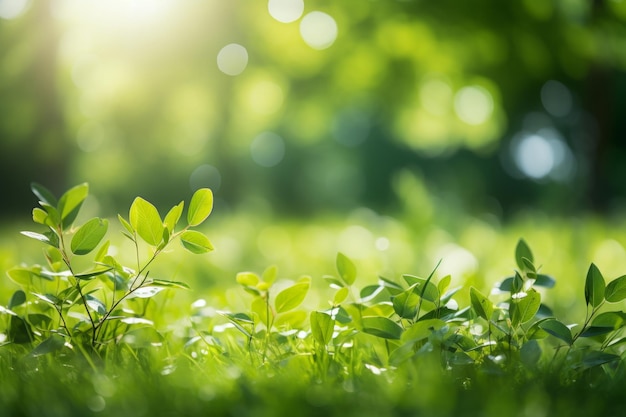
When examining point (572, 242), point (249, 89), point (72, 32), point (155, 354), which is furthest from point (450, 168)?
point (155, 354)

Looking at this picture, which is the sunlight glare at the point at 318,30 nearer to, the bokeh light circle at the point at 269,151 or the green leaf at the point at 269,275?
the green leaf at the point at 269,275

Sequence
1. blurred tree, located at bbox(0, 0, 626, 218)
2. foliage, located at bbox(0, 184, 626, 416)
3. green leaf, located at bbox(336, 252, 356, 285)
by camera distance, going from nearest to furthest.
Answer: foliage, located at bbox(0, 184, 626, 416)
green leaf, located at bbox(336, 252, 356, 285)
blurred tree, located at bbox(0, 0, 626, 218)

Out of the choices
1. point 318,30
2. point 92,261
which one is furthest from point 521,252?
point 318,30

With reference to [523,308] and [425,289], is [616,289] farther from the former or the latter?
[425,289]

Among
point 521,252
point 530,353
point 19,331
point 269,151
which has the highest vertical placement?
point 521,252

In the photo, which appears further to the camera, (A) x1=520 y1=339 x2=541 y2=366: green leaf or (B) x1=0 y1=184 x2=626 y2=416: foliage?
(A) x1=520 y1=339 x2=541 y2=366: green leaf

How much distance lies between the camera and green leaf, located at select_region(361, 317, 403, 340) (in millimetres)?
1068

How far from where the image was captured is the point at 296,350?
1164 mm

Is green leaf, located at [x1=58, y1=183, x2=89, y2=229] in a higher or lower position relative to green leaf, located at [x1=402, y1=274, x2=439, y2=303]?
higher

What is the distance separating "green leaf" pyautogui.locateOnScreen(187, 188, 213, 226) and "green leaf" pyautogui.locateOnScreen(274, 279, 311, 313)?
21cm

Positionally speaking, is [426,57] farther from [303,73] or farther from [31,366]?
[31,366]

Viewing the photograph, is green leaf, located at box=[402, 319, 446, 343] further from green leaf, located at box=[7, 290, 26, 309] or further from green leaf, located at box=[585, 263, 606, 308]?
green leaf, located at box=[7, 290, 26, 309]

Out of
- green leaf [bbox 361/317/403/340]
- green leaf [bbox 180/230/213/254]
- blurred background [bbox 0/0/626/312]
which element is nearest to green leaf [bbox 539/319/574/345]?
green leaf [bbox 361/317/403/340]

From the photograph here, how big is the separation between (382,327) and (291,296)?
184 mm
